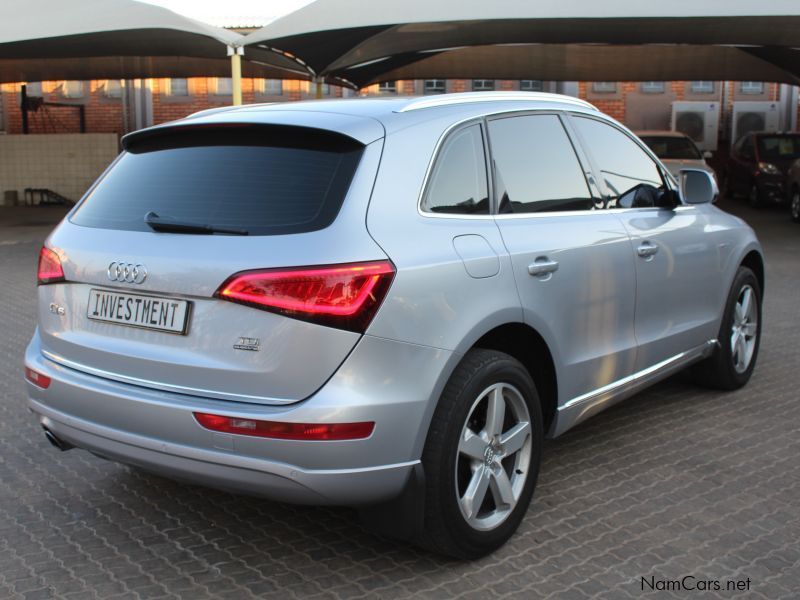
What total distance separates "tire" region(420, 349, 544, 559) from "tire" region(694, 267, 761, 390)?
229cm

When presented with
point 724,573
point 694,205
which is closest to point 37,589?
point 724,573

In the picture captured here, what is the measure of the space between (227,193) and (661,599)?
202 centimetres

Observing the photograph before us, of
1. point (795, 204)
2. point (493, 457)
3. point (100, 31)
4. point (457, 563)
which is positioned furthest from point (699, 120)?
point (457, 563)

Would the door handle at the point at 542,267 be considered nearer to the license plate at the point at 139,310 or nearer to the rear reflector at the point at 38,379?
the license plate at the point at 139,310

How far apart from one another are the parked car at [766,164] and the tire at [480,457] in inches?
751

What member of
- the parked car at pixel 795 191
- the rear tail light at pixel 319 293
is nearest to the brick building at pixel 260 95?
the parked car at pixel 795 191

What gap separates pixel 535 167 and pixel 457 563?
1645 millimetres

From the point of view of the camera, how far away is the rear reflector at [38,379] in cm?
340

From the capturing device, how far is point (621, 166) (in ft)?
15.0

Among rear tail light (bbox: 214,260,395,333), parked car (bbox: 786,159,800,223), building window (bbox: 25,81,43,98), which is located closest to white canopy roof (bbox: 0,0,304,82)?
parked car (bbox: 786,159,800,223)

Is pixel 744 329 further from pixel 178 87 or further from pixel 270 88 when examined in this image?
pixel 178 87

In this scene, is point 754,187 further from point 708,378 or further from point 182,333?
point 182,333

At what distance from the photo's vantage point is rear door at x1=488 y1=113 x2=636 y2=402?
362 centimetres
